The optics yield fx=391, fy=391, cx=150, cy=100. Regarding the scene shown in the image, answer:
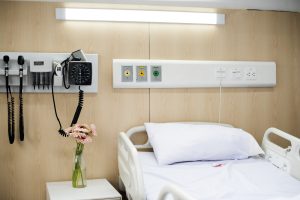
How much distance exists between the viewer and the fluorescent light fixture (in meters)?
2.87

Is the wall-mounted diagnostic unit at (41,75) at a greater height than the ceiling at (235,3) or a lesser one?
lesser

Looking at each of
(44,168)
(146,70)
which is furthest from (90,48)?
(44,168)

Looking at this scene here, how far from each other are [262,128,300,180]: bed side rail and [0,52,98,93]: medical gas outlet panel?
140cm

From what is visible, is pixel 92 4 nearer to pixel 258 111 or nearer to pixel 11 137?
pixel 11 137

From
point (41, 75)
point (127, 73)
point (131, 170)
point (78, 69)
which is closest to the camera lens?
point (131, 170)

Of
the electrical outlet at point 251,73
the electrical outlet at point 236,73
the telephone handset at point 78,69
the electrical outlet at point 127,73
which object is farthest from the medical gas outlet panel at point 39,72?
the electrical outlet at point 251,73

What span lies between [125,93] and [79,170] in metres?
0.69

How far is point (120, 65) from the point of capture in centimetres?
294

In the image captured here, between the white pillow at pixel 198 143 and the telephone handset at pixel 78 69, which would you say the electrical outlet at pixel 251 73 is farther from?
the telephone handset at pixel 78 69

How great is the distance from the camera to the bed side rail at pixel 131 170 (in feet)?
6.91

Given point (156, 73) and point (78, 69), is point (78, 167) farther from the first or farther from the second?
point (156, 73)

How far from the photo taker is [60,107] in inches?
114

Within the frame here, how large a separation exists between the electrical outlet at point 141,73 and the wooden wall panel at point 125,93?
0.31ft

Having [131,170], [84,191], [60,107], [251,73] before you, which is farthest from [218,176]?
[60,107]
